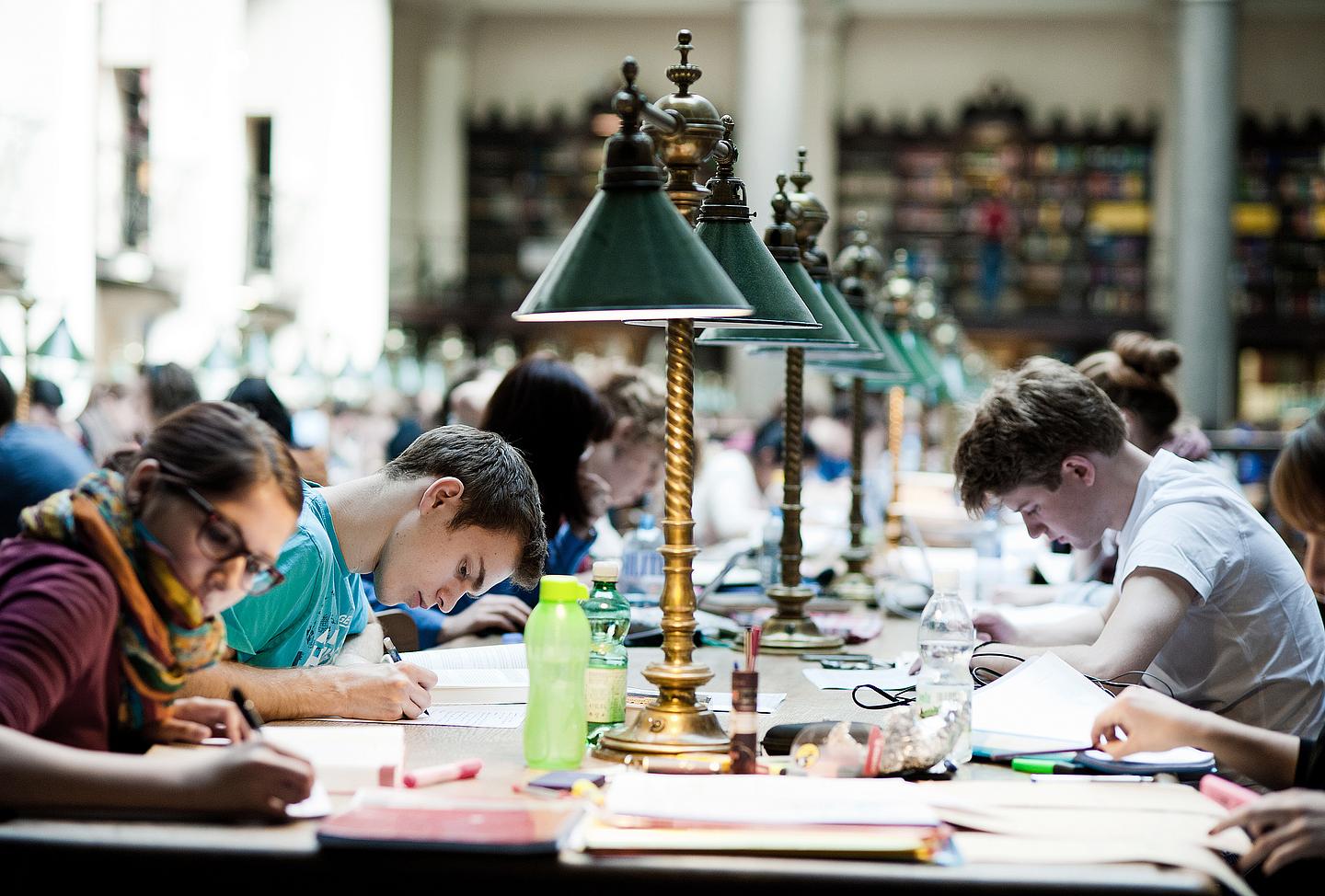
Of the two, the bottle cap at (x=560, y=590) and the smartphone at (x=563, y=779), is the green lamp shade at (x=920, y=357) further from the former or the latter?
the smartphone at (x=563, y=779)

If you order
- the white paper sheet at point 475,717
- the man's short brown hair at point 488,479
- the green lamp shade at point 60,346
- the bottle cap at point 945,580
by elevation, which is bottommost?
the white paper sheet at point 475,717

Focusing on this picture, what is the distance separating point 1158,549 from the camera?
7.27ft

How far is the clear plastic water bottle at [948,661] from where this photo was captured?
1.81m

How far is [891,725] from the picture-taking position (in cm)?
172

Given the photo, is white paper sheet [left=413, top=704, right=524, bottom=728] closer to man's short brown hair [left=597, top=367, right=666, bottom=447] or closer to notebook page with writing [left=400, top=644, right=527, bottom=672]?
notebook page with writing [left=400, top=644, right=527, bottom=672]

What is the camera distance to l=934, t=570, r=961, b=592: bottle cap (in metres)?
2.04

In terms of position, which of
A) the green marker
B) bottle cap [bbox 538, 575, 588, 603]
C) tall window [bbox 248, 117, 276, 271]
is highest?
tall window [bbox 248, 117, 276, 271]

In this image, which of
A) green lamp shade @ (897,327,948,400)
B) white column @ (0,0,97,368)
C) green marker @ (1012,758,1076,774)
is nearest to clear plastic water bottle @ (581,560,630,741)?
green marker @ (1012,758,1076,774)

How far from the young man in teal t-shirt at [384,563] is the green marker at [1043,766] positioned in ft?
2.64

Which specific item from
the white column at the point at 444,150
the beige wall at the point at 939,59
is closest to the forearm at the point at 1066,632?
the beige wall at the point at 939,59

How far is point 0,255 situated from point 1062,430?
7816 millimetres

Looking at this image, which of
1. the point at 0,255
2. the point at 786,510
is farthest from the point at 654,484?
the point at 0,255

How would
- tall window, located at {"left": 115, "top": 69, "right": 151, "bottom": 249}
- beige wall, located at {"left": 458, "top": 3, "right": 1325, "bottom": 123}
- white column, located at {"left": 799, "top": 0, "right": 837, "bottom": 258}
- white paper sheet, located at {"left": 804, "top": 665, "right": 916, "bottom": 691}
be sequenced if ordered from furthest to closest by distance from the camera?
beige wall, located at {"left": 458, "top": 3, "right": 1325, "bottom": 123} → white column, located at {"left": 799, "top": 0, "right": 837, "bottom": 258} → tall window, located at {"left": 115, "top": 69, "right": 151, "bottom": 249} → white paper sheet, located at {"left": 804, "top": 665, "right": 916, "bottom": 691}

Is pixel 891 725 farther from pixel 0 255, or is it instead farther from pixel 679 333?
pixel 0 255
